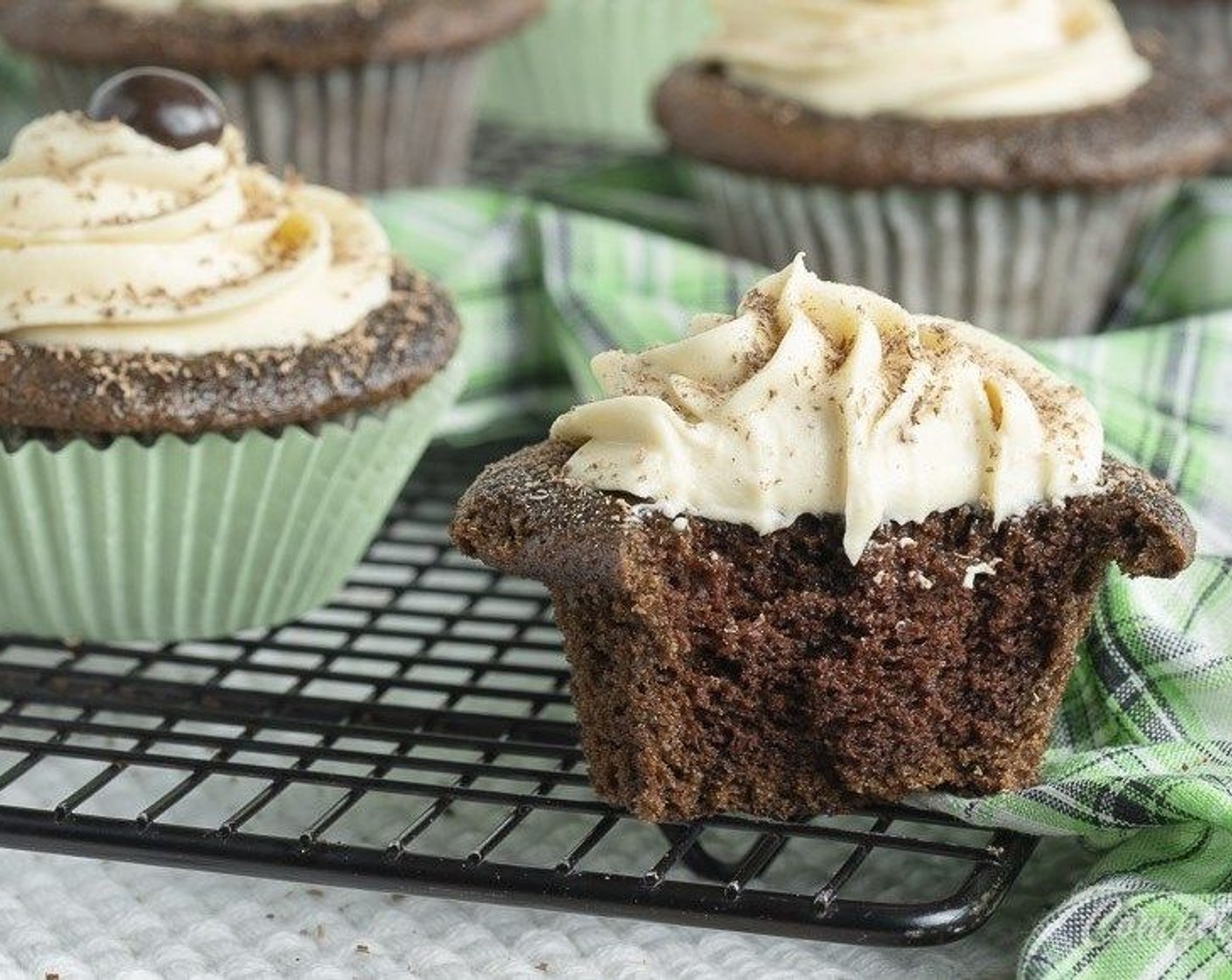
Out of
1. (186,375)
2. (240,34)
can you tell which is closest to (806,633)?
(186,375)

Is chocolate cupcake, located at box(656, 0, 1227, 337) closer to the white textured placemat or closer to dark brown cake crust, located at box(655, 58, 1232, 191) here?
dark brown cake crust, located at box(655, 58, 1232, 191)

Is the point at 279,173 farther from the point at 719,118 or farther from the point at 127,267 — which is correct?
the point at 127,267

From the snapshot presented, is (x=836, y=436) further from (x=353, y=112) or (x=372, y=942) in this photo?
(x=353, y=112)

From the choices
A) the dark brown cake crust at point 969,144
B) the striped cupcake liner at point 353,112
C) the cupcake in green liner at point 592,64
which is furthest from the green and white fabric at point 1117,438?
the cupcake in green liner at point 592,64

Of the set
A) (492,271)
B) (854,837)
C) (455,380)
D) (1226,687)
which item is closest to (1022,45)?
(492,271)

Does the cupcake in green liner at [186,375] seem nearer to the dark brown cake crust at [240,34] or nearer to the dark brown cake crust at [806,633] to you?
the dark brown cake crust at [806,633]
